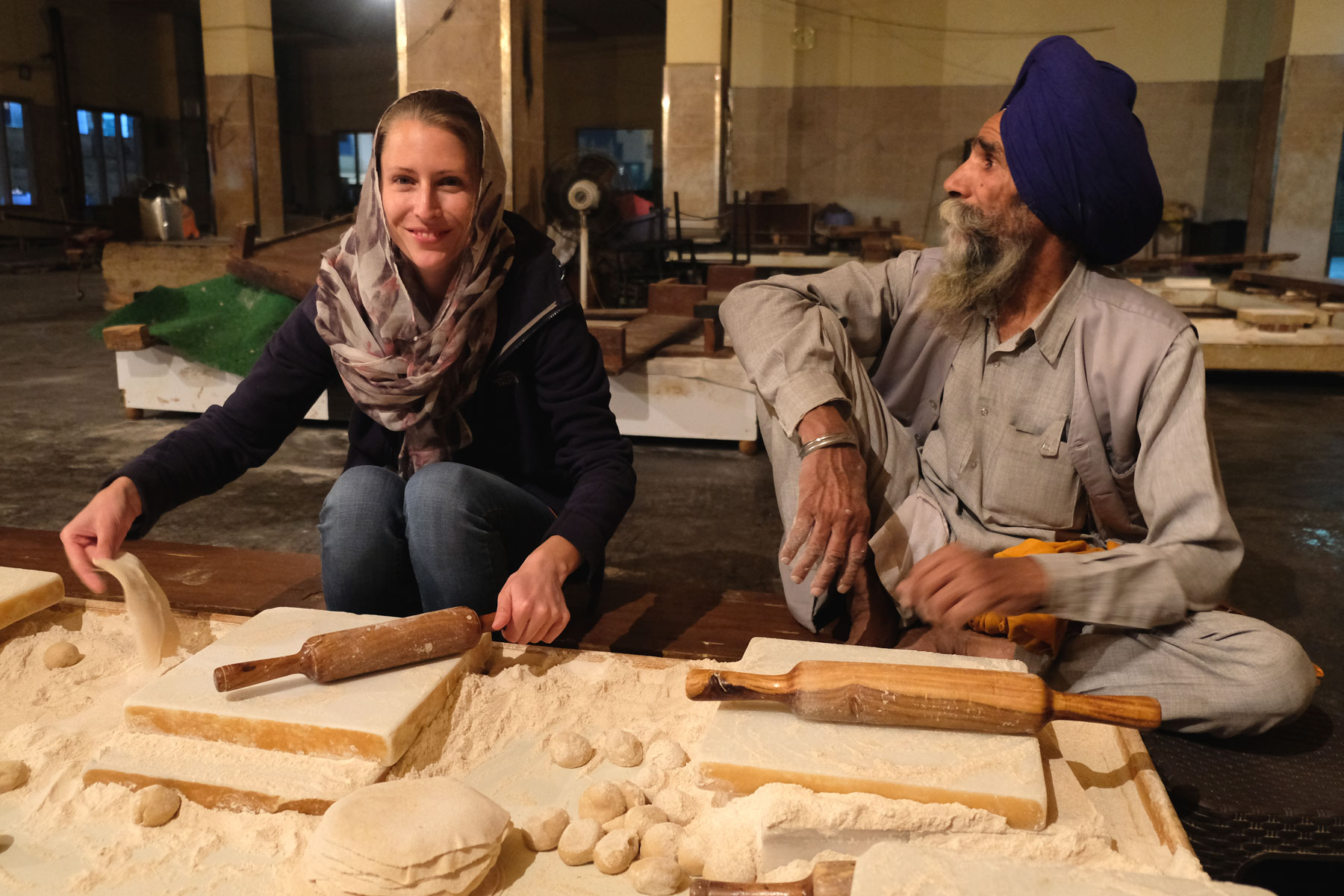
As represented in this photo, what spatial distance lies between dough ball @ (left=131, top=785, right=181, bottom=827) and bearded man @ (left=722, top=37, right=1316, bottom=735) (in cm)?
105

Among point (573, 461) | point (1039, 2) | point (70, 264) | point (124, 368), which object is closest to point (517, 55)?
point (124, 368)

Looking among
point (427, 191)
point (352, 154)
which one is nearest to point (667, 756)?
point (427, 191)

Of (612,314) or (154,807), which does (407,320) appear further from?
(612,314)

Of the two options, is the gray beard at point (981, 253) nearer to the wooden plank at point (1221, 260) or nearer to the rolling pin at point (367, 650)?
the rolling pin at point (367, 650)

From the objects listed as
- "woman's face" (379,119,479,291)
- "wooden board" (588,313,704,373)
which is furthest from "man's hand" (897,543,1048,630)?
"wooden board" (588,313,704,373)

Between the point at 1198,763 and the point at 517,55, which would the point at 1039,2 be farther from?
the point at 1198,763

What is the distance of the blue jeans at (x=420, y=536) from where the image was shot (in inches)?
73.8

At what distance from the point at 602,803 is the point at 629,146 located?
1904 centimetres

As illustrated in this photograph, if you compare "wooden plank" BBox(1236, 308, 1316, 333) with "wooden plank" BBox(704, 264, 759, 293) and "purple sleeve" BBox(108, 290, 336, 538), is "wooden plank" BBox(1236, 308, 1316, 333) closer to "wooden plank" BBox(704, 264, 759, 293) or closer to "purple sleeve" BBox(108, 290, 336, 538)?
"wooden plank" BBox(704, 264, 759, 293)

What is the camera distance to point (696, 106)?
1102 centimetres

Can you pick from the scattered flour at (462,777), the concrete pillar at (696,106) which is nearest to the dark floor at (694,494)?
the scattered flour at (462,777)

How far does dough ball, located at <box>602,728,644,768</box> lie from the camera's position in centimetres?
152

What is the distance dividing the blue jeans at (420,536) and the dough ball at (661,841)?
70cm

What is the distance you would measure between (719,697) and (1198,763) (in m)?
0.89
